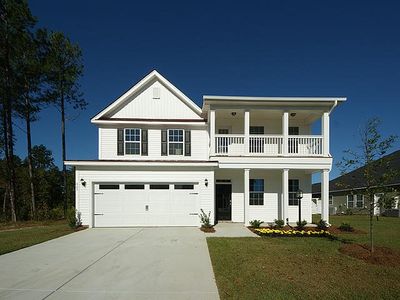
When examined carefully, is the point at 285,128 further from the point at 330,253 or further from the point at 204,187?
the point at 330,253

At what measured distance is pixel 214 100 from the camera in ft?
51.9

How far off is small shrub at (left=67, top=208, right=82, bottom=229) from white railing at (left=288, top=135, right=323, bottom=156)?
1145cm

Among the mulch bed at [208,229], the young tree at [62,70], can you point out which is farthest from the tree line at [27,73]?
the mulch bed at [208,229]

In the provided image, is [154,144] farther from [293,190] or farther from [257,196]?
[293,190]

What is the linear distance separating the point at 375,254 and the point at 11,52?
2358 cm

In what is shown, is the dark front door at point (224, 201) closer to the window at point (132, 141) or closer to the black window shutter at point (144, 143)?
the black window shutter at point (144, 143)

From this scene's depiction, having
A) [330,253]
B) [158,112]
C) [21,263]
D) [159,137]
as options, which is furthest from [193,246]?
[158,112]

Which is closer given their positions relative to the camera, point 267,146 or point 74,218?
point 74,218

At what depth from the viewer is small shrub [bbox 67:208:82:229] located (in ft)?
47.8

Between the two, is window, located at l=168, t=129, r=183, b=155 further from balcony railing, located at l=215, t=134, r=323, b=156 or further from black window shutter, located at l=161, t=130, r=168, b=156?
balcony railing, located at l=215, t=134, r=323, b=156

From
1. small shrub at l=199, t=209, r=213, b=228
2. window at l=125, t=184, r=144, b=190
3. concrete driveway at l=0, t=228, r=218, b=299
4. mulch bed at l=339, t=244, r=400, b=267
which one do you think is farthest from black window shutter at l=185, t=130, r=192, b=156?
mulch bed at l=339, t=244, r=400, b=267

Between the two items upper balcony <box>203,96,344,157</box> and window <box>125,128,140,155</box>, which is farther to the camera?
window <box>125,128,140,155</box>

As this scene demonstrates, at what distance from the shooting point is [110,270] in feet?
23.6

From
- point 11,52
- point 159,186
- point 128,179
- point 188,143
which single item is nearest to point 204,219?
point 159,186
